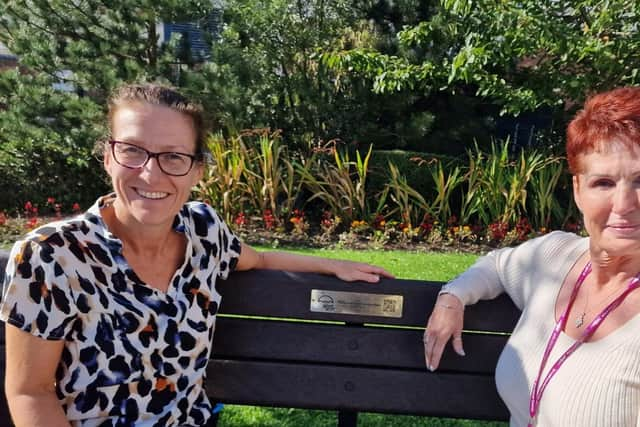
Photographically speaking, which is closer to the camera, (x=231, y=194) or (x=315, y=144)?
(x=231, y=194)

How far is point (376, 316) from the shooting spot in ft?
6.88

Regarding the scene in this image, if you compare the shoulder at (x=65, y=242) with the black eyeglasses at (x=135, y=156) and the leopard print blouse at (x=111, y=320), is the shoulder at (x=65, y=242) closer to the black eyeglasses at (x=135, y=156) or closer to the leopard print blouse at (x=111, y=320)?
the leopard print blouse at (x=111, y=320)

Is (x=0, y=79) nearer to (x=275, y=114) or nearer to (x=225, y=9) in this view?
(x=225, y=9)

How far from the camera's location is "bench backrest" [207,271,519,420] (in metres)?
2.09

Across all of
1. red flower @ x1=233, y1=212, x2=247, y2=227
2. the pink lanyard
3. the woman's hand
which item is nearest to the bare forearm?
the woman's hand

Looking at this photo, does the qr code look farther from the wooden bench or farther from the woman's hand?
the woman's hand

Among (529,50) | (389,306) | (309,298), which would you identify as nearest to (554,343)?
(389,306)

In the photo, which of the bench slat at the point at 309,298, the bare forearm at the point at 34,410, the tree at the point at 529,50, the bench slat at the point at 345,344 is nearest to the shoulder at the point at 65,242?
the bare forearm at the point at 34,410

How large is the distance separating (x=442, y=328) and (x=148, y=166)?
3.40ft

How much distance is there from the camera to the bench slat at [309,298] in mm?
2066

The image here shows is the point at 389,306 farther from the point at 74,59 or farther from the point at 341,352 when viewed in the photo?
the point at 74,59

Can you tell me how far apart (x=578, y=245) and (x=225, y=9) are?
779 cm

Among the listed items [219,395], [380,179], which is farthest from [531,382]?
[380,179]

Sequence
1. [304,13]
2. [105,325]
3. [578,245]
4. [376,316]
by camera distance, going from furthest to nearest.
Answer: [304,13]
[376,316]
[578,245]
[105,325]
